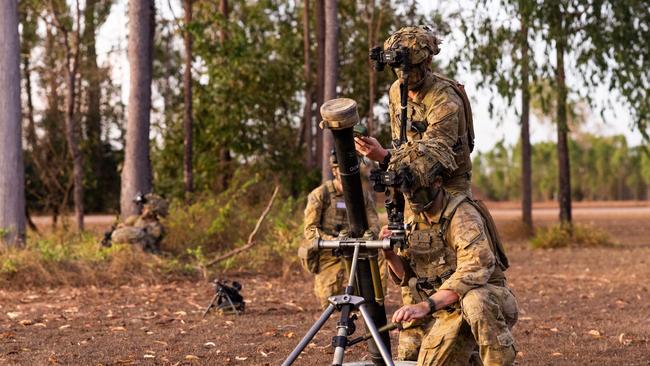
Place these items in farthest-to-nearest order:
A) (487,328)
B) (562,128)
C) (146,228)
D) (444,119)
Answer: (562,128) < (146,228) < (444,119) < (487,328)

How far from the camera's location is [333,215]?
30.0 feet

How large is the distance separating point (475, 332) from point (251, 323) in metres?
A: 5.57

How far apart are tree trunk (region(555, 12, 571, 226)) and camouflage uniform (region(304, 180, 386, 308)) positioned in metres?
11.7

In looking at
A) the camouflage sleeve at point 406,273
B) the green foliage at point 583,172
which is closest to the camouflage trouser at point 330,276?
the camouflage sleeve at point 406,273

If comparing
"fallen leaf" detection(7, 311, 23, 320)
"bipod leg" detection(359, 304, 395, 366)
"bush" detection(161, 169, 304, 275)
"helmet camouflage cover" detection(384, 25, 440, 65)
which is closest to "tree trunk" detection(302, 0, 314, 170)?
"bush" detection(161, 169, 304, 275)

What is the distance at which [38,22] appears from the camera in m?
26.5

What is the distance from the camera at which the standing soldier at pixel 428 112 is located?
219 inches

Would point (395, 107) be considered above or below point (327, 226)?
above

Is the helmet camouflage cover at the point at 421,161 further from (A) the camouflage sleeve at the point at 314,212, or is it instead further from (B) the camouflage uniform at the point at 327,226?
(A) the camouflage sleeve at the point at 314,212

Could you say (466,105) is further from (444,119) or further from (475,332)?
(475,332)

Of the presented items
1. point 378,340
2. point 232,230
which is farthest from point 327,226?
point 232,230

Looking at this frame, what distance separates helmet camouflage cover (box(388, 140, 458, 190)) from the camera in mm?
4953

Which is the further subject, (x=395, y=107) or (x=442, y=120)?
(x=395, y=107)

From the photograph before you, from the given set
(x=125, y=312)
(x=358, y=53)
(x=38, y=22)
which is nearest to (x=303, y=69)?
(x=358, y=53)
